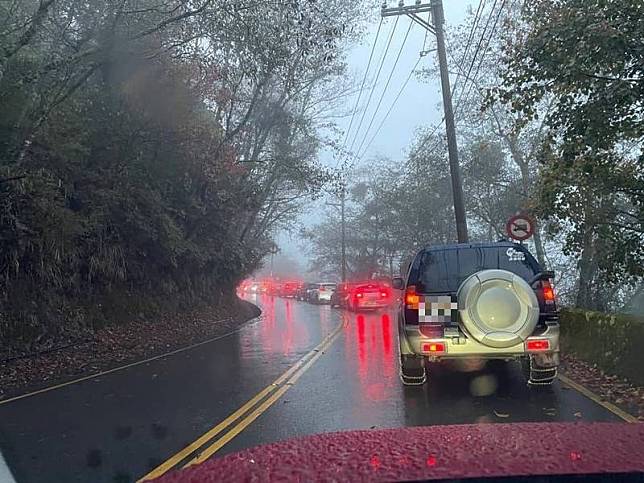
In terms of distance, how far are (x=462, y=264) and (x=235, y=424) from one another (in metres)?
3.67

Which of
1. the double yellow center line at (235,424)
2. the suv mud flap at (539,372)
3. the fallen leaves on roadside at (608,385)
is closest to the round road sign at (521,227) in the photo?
the fallen leaves on roadside at (608,385)

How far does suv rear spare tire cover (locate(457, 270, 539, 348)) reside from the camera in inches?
317

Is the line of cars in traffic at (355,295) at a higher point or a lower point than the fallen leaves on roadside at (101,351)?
higher

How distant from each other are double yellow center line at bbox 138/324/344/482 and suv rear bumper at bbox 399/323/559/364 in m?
2.12

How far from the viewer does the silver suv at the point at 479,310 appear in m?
8.14

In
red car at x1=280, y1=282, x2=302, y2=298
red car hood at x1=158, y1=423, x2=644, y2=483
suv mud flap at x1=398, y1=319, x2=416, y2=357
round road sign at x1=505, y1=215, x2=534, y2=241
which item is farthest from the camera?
red car at x1=280, y1=282, x2=302, y2=298

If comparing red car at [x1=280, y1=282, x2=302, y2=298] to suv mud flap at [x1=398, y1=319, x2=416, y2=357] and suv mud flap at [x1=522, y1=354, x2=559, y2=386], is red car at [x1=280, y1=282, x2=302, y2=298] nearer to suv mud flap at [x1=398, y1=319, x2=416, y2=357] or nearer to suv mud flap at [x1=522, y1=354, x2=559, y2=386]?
suv mud flap at [x1=398, y1=319, x2=416, y2=357]

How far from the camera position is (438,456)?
322 centimetres

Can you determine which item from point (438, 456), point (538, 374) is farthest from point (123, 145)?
point (438, 456)

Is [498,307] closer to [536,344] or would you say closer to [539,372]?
[536,344]

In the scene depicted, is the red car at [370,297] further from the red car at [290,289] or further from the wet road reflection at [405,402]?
the red car at [290,289]

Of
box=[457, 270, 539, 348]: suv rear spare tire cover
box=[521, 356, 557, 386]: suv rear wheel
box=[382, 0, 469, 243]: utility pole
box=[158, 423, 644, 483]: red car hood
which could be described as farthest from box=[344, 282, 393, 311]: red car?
box=[158, 423, 644, 483]: red car hood

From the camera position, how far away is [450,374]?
35.5ft

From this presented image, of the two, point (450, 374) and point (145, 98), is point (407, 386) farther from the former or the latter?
point (145, 98)
